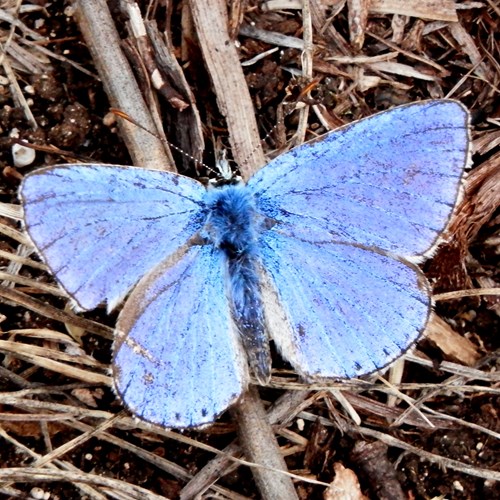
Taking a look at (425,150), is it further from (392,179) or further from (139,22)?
(139,22)

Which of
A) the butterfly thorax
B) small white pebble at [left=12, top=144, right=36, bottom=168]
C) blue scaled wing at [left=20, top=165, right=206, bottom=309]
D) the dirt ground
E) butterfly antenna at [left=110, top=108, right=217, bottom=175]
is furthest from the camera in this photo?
small white pebble at [left=12, top=144, right=36, bottom=168]

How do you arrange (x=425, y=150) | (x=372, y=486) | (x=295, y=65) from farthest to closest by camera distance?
(x=295, y=65) → (x=372, y=486) → (x=425, y=150)

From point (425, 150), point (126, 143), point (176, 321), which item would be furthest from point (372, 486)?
point (126, 143)

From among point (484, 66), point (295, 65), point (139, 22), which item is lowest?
point (484, 66)

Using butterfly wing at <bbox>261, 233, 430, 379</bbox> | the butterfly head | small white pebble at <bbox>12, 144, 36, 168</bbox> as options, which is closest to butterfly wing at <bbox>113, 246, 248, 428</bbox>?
the butterfly head

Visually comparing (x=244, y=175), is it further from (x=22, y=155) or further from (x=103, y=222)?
(x=22, y=155)

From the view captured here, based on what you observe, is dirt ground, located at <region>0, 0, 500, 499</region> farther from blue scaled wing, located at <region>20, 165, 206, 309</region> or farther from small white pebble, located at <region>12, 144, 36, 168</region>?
blue scaled wing, located at <region>20, 165, 206, 309</region>
